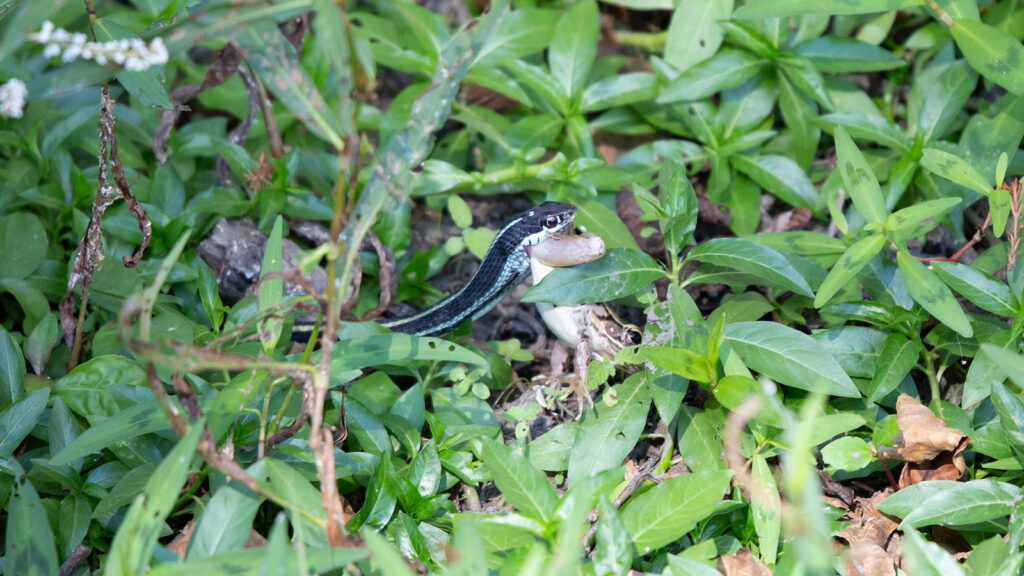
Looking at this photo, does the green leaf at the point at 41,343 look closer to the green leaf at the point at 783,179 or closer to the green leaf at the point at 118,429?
the green leaf at the point at 118,429

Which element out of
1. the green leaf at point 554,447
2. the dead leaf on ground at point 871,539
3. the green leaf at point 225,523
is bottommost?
the dead leaf on ground at point 871,539

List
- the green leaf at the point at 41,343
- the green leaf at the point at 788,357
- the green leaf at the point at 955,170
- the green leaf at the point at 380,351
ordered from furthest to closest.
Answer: the green leaf at the point at 41,343 → the green leaf at the point at 955,170 → the green leaf at the point at 788,357 → the green leaf at the point at 380,351

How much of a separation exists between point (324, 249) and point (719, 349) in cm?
128

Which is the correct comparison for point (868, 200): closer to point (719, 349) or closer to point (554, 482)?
point (719, 349)

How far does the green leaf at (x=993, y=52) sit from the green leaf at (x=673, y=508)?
5.95ft

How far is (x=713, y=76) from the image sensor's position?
10.8 ft

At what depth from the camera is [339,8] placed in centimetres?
168

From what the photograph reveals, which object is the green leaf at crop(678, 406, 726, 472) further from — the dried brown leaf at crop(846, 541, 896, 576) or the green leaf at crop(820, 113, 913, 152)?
the green leaf at crop(820, 113, 913, 152)

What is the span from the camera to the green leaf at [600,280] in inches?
93.5

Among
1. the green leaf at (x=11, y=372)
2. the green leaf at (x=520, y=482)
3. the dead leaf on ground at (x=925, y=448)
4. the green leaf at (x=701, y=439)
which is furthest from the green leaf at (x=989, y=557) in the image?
the green leaf at (x=11, y=372)

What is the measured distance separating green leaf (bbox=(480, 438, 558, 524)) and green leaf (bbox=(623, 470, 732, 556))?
0.74 ft

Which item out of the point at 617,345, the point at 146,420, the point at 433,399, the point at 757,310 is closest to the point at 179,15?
the point at 146,420

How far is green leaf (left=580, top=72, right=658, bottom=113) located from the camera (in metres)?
3.41

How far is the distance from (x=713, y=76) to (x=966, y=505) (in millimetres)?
1926
